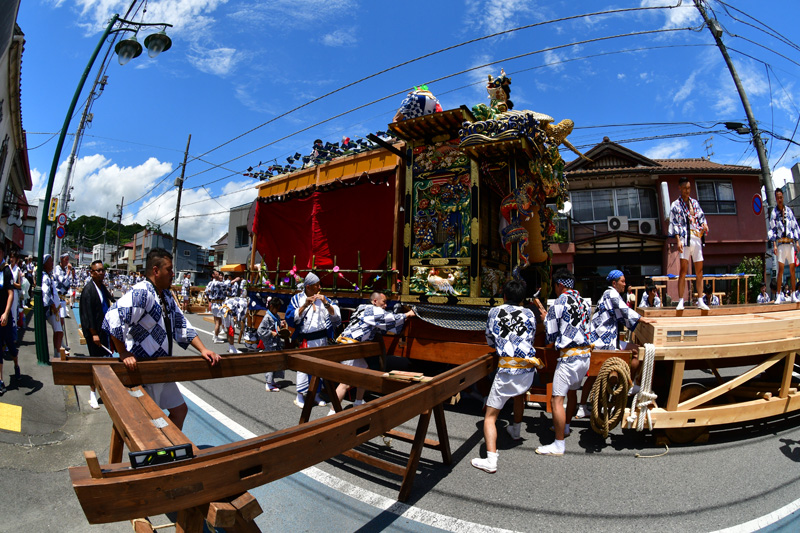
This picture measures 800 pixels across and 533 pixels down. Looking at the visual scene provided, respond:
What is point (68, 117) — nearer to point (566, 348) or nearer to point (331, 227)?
point (331, 227)

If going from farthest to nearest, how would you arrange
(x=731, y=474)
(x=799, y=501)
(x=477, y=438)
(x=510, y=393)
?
1. (x=477, y=438)
2. (x=510, y=393)
3. (x=731, y=474)
4. (x=799, y=501)

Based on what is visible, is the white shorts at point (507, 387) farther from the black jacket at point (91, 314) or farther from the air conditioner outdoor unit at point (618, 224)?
the air conditioner outdoor unit at point (618, 224)

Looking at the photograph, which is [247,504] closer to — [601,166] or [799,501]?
[799,501]

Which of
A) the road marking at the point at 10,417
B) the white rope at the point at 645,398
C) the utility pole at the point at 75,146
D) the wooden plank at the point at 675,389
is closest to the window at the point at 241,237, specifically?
the utility pole at the point at 75,146

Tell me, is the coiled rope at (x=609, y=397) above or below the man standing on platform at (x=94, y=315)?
below

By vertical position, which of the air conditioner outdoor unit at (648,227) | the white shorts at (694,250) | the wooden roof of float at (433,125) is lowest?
the white shorts at (694,250)

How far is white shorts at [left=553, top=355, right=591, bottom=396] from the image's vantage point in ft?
13.8

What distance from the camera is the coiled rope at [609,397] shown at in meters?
4.05

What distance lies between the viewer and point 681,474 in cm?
362

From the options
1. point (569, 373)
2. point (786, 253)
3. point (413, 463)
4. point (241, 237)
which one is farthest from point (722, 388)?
point (241, 237)

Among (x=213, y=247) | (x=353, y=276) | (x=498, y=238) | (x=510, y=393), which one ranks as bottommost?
(x=510, y=393)

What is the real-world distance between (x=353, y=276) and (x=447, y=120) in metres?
3.35

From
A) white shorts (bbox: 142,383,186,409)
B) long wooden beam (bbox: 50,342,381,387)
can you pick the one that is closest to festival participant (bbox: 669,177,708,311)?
long wooden beam (bbox: 50,342,381,387)

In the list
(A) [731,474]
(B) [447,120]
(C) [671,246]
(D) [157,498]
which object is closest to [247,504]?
(D) [157,498]
